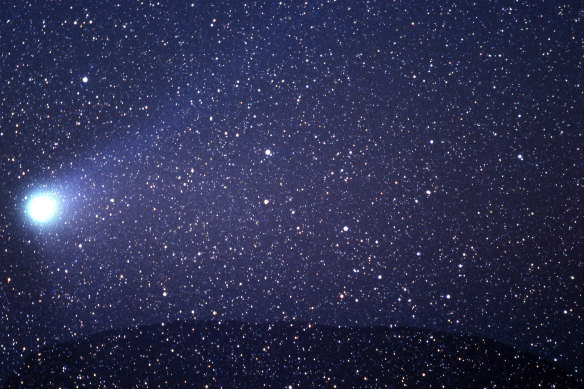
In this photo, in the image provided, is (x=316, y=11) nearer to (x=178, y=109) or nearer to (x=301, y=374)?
(x=178, y=109)

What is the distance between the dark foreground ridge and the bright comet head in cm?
22

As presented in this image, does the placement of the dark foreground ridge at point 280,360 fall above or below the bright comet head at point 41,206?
below

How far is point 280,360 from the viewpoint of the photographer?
0.80 metres

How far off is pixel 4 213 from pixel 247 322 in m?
0.45

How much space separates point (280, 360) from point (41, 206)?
0.47m

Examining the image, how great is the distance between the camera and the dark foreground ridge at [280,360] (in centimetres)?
77

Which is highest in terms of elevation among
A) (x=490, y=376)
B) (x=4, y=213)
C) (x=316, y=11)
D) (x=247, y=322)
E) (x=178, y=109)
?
(x=316, y=11)

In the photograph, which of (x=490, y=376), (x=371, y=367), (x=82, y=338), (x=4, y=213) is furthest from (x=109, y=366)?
(x=490, y=376)

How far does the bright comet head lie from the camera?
806mm

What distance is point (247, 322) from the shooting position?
83 centimetres

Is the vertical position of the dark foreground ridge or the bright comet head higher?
the bright comet head

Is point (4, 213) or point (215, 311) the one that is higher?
point (4, 213)

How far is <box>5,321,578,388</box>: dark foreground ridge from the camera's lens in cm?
77

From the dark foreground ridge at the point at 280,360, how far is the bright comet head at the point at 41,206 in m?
0.22
